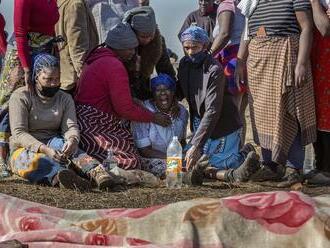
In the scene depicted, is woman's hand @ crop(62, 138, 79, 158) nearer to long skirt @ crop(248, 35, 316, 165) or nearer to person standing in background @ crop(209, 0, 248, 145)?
long skirt @ crop(248, 35, 316, 165)

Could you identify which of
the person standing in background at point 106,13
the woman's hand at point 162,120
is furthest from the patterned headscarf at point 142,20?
the woman's hand at point 162,120

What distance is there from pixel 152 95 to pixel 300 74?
150cm

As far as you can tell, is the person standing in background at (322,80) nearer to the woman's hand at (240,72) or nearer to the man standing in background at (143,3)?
the woman's hand at (240,72)

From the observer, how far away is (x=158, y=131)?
7.03 m

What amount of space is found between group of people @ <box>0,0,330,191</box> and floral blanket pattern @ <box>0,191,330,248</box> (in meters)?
2.43

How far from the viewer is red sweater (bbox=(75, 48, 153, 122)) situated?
6.80 meters

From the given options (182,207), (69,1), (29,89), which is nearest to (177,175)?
(29,89)

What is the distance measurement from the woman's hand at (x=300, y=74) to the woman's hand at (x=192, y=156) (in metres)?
1.05

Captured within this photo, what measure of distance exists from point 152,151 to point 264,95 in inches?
44.8

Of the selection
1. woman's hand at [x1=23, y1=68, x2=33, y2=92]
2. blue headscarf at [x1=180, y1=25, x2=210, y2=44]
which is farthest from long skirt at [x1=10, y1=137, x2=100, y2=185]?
blue headscarf at [x1=180, y1=25, x2=210, y2=44]

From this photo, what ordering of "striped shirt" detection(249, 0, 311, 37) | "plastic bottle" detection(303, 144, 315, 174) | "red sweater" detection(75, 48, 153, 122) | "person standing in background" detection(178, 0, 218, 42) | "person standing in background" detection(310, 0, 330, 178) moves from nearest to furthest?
"striped shirt" detection(249, 0, 311, 37) → "person standing in background" detection(310, 0, 330, 178) → "red sweater" detection(75, 48, 153, 122) → "plastic bottle" detection(303, 144, 315, 174) → "person standing in background" detection(178, 0, 218, 42)

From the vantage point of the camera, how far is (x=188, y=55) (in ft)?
23.2

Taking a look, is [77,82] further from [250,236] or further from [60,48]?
[250,236]

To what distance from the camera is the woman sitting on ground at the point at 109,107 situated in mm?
6719
